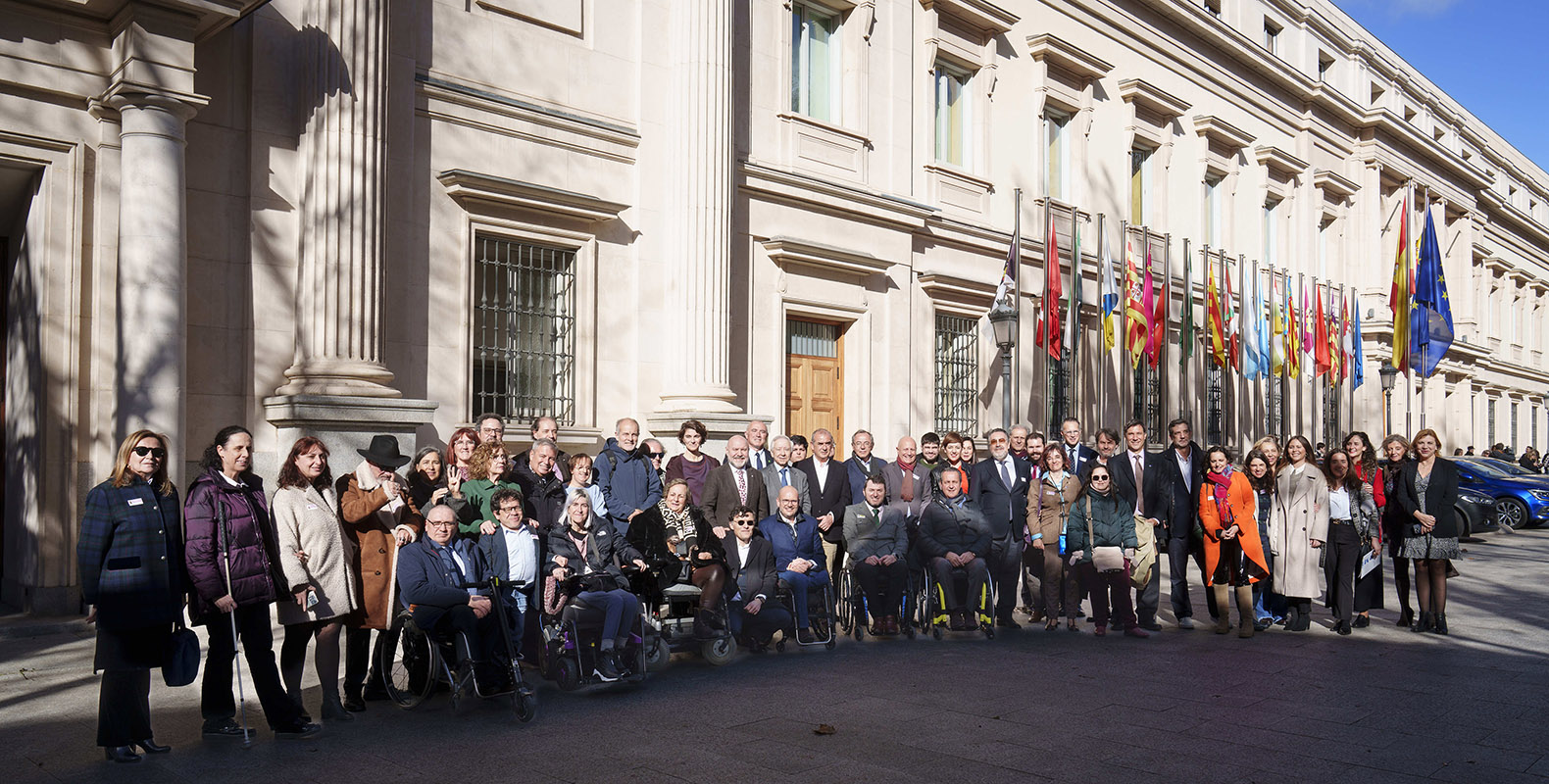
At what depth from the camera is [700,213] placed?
1510 cm

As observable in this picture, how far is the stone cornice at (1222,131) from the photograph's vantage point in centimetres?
2759

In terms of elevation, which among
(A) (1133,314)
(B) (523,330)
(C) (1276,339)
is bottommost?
(B) (523,330)

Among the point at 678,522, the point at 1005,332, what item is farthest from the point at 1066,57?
the point at 678,522

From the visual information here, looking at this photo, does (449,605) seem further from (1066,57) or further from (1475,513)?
(1475,513)

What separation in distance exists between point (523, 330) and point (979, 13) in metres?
10.9

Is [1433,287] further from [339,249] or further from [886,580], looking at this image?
[339,249]

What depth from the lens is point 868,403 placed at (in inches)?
719

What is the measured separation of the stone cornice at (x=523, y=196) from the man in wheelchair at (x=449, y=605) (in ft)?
19.9

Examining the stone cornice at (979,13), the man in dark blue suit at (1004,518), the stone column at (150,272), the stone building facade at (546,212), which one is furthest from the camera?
the stone cornice at (979,13)

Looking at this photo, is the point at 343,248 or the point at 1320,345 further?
the point at 1320,345

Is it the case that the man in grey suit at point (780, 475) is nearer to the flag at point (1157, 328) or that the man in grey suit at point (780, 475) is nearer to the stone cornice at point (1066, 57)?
the flag at point (1157, 328)

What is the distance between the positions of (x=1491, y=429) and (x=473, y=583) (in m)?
49.9

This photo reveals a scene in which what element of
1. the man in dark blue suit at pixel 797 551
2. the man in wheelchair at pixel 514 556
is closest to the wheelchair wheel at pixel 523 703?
the man in wheelchair at pixel 514 556

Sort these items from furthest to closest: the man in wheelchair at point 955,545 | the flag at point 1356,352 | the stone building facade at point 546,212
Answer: the flag at point 1356,352, the man in wheelchair at point 955,545, the stone building facade at point 546,212
